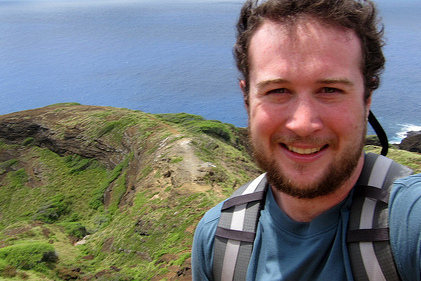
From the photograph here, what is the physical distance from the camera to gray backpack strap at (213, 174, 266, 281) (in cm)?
253

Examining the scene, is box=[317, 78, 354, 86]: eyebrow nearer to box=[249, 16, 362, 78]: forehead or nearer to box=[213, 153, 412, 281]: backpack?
box=[249, 16, 362, 78]: forehead

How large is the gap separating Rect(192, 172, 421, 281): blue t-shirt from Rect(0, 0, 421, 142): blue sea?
4901 cm

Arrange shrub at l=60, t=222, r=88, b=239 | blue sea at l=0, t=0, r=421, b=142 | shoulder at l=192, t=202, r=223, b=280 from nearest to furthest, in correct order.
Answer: shoulder at l=192, t=202, r=223, b=280 → shrub at l=60, t=222, r=88, b=239 → blue sea at l=0, t=0, r=421, b=142

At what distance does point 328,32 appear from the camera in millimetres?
2383

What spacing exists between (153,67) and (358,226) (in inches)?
3335

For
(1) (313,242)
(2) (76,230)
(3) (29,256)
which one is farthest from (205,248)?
(2) (76,230)

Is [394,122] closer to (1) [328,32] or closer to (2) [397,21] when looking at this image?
(1) [328,32]

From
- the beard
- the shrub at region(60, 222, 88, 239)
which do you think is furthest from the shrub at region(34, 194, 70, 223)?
the beard

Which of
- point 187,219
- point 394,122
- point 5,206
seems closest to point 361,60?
point 187,219

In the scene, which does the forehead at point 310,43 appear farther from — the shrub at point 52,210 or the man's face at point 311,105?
the shrub at point 52,210

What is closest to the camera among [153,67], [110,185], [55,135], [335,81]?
[335,81]

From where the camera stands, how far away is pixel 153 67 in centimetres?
8425

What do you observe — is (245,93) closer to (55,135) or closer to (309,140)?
(309,140)

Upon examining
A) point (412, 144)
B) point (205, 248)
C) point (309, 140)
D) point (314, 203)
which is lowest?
point (412, 144)
